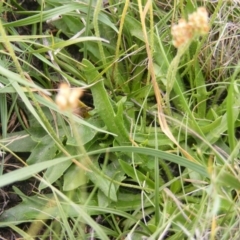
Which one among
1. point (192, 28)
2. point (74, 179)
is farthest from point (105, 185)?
point (192, 28)

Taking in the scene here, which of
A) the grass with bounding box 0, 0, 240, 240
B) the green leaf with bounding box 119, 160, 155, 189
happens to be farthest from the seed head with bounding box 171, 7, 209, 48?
the green leaf with bounding box 119, 160, 155, 189

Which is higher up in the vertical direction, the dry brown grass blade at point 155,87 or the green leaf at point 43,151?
the dry brown grass blade at point 155,87

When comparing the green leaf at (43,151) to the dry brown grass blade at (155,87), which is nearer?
the dry brown grass blade at (155,87)

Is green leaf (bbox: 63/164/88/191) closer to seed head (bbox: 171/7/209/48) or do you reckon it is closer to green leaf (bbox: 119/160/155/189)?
green leaf (bbox: 119/160/155/189)

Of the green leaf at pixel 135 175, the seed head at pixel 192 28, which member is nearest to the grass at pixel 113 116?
the green leaf at pixel 135 175

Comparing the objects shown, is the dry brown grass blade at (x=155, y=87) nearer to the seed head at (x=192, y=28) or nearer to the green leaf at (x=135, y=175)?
the green leaf at (x=135, y=175)

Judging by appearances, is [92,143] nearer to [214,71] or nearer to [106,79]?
[106,79]

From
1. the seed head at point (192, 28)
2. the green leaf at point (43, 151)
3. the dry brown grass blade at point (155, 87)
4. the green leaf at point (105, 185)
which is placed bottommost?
the green leaf at point (105, 185)

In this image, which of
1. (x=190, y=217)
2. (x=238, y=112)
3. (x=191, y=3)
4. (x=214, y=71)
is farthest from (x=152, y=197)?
(x=191, y=3)

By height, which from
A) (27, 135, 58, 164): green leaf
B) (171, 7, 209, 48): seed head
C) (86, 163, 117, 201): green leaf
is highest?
(171, 7, 209, 48): seed head
